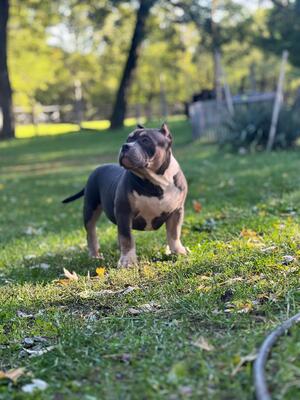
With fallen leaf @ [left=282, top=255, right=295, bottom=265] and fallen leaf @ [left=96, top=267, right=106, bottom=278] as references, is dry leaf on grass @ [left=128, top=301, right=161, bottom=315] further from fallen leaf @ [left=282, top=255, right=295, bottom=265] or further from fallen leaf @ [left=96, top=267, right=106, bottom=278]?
fallen leaf @ [left=282, top=255, right=295, bottom=265]

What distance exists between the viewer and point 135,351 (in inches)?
115

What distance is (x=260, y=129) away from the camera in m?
15.9

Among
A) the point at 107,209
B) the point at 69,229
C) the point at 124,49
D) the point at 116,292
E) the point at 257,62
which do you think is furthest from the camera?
the point at 257,62

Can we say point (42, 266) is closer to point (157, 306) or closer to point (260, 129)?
point (157, 306)

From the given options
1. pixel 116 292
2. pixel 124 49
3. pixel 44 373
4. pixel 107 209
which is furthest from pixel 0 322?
pixel 124 49

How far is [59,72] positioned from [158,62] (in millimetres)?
9265

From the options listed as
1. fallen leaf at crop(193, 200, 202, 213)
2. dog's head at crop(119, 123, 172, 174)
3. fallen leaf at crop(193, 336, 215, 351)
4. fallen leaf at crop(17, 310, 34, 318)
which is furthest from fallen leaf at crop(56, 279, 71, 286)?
fallen leaf at crop(193, 200, 202, 213)

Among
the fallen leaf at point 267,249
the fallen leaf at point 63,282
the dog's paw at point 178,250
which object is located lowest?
the fallen leaf at point 63,282

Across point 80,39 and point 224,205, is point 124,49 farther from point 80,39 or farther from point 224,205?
point 224,205

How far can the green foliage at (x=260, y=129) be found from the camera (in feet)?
51.5

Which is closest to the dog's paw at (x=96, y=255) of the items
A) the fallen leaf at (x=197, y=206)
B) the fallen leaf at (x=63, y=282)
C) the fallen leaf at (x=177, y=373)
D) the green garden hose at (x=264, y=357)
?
the fallen leaf at (x=63, y=282)

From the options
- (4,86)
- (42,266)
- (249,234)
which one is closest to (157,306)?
(42,266)

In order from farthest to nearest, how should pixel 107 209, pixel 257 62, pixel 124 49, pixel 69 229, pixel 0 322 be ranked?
1. pixel 257 62
2. pixel 124 49
3. pixel 69 229
4. pixel 107 209
5. pixel 0 322

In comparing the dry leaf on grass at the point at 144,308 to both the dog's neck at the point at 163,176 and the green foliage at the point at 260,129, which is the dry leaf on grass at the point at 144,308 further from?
the green foliage at the point at 260,129
